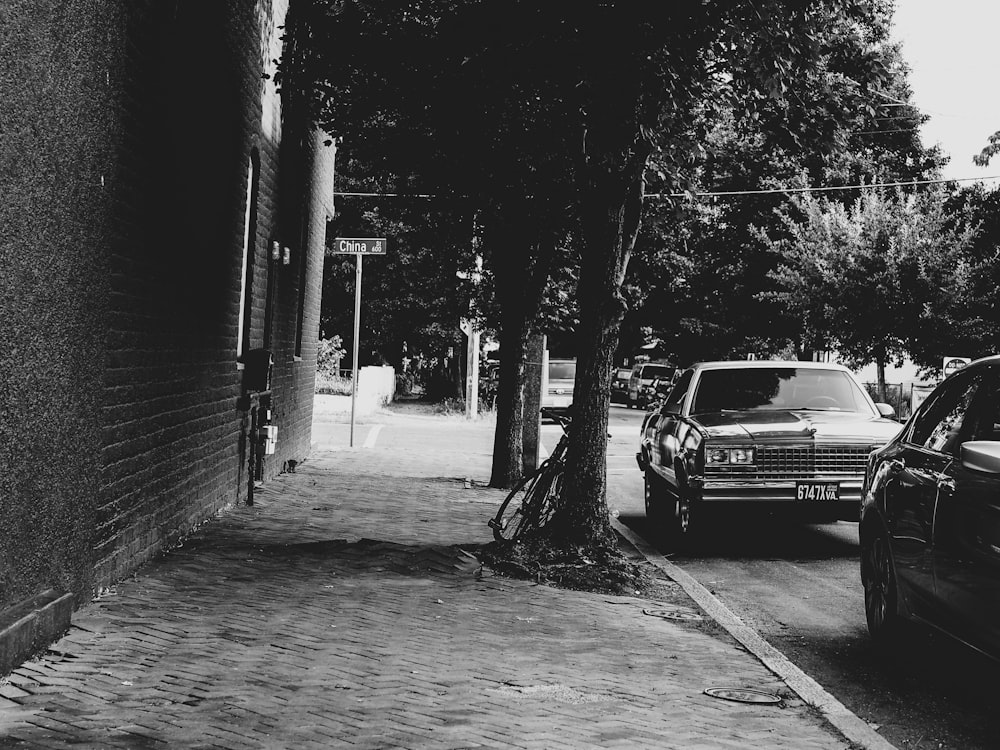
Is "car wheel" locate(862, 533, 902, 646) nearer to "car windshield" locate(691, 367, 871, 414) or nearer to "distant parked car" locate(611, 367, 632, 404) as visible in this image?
"car windshield" locate(691, 367, 871, 414)

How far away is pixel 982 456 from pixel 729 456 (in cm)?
569

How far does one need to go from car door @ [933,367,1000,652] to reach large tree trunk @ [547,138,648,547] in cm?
366

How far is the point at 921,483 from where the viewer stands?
621cm

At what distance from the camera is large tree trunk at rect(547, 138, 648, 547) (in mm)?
9422

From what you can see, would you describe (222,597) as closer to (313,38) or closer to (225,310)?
(225,310)

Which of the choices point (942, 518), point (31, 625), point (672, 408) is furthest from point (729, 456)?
point (31, 625)

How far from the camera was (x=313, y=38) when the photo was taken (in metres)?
12.8

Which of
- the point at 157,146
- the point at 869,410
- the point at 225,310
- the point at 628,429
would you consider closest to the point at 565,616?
the point at 157,146

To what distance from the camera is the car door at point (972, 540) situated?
17.1 feet

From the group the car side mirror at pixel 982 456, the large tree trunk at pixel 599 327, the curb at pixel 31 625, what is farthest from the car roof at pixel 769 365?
the curb at pixel 31 625

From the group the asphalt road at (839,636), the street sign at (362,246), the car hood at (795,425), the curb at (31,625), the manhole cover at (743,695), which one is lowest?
the asphalt road at (839,636)

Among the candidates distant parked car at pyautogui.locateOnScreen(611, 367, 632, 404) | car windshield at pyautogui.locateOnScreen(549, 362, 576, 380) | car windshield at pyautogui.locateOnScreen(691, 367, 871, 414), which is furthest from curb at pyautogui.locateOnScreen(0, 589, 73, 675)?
distant parked car at pyautogui.locateOnScreen(611, 367, 632, 404)

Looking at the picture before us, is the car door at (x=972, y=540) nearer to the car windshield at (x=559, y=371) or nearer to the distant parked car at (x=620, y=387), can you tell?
the car windshield at (x=559, y=371)

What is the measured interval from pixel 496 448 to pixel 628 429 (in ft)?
52.4
